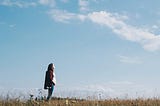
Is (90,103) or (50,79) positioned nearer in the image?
(90,103)

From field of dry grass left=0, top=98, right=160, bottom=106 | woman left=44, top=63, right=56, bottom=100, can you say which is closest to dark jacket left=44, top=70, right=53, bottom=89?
woman left=44, top=63, right=56, bottom=100

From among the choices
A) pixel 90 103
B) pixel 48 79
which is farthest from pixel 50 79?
pixel 90 103

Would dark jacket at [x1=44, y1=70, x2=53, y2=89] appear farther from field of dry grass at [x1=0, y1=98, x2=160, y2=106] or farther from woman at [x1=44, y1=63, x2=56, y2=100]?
field of dry grass at [x1=0, y1=98, x2=160, y2=106]

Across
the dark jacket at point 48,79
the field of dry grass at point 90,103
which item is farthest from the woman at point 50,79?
the field of dry grass at point 90,103

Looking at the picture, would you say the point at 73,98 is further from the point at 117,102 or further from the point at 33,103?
the point at 33,103

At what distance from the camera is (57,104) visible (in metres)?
16.6

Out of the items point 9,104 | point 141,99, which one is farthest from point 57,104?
point 141,99

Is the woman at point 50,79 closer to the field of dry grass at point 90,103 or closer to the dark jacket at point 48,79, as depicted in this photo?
the dark jacket at point 48,79

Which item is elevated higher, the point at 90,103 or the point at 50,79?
the point at 50,79

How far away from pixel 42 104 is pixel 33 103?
404mm

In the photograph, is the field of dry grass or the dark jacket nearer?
the field of dry grass

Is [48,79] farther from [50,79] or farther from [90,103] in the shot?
[90,103]

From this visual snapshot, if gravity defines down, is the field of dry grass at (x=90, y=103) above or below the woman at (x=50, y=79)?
below

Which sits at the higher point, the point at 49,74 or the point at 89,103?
the point at 49,74
